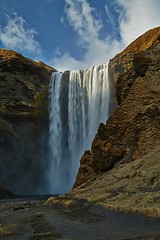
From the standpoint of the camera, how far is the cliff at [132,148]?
1301 centimetres

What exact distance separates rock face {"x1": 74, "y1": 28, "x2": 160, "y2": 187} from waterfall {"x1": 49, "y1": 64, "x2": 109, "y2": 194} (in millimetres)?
25902

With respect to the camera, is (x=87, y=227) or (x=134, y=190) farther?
(x=134, y=190)

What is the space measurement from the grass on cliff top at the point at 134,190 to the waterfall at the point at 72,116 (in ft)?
108

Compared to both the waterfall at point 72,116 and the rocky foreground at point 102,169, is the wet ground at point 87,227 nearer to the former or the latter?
the rocky foreground at point 102,169

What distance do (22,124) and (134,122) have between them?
3588 centimetres

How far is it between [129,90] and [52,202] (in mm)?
12182

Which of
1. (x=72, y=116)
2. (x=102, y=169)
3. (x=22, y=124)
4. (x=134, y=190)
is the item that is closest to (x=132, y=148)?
(x=102, y=169)

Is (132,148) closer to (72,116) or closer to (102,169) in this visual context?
(102,169)

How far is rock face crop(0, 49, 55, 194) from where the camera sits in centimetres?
5125

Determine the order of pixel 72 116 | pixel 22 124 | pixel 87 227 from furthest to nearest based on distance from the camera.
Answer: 1. pixel 72 116
2. pixel 22 124
3. pixel 87 227

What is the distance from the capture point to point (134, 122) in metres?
22.0

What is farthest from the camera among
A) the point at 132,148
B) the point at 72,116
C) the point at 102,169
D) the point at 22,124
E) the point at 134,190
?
the point at 72,116

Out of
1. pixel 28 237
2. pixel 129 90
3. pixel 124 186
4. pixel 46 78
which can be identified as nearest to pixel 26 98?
pixel 46 78

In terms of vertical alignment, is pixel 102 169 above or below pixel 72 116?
below
